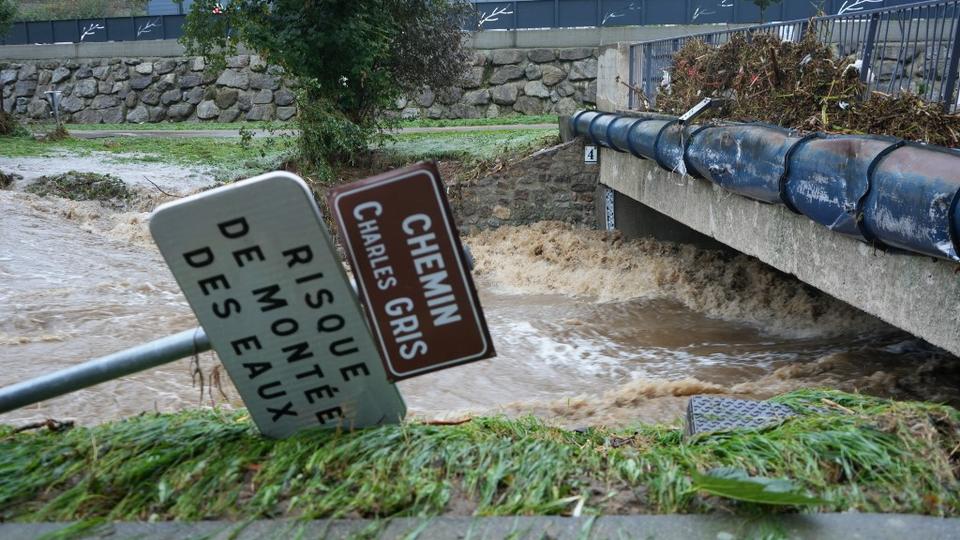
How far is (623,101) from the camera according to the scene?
1207 centimetres

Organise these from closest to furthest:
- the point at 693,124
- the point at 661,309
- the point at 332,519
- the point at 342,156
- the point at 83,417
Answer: the point at 332,519
the point at 83,417
the point at 693,124
the point at 661,309
the point at 342,156

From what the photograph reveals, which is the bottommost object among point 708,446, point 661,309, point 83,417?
point 661,309

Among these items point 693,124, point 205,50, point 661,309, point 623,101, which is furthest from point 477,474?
point 205,50

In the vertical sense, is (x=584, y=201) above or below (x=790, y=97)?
below

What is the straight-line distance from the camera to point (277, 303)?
2.73 metres

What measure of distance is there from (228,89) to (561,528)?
24.0 m

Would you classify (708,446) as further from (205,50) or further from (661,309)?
(205,50)

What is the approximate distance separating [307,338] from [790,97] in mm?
5000

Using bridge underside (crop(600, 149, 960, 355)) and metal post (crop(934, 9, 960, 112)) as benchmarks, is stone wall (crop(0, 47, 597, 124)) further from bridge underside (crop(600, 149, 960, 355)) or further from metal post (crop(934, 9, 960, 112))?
metal post (crop(934, 9, 960, 112))

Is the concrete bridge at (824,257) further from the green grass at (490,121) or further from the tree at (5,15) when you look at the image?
the tree at (5,15)

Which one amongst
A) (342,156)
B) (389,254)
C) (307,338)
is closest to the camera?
(389,254)

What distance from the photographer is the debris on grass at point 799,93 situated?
5.19 meters

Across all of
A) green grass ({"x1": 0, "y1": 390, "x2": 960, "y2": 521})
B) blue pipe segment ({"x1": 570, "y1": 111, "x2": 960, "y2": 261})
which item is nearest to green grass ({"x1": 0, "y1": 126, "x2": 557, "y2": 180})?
blue pipe segment ({"x1": 570, "y1": 111, "x2": 960, "y2": 261})

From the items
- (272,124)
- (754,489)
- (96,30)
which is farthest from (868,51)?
(96,30)
